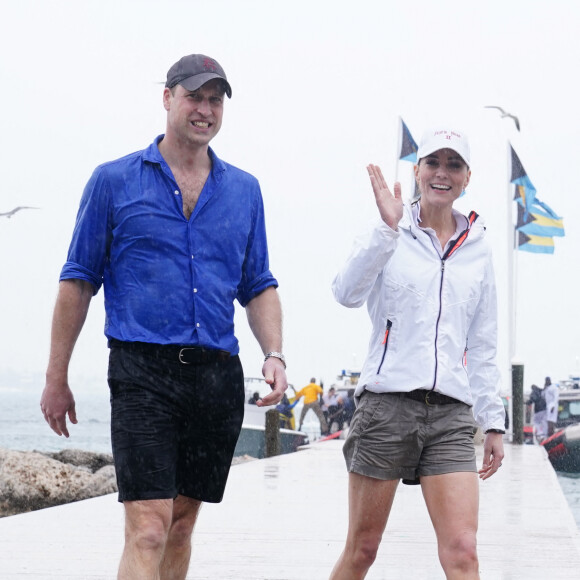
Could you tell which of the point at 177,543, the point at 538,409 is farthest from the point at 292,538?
the point at 538,409

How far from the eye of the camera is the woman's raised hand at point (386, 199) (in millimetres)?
4359

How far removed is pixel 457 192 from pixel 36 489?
31.5 feet

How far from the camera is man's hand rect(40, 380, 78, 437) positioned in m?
4.03

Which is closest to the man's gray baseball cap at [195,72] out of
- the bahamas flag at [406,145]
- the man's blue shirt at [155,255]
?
the man's blue shirt at [155,255]

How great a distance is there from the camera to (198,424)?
13.6 feet

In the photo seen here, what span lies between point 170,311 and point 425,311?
1037mm

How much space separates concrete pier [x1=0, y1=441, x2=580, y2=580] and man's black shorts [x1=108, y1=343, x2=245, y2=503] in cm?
215

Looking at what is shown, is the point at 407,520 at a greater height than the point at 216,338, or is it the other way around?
the point at 216,338

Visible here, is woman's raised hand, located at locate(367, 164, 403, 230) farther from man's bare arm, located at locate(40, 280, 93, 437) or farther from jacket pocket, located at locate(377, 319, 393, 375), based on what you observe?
man's bare arm, located at locate(40, 280, 93, 437)

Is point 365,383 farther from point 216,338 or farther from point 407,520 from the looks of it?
point 407,520

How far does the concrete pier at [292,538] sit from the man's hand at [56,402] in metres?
2.15

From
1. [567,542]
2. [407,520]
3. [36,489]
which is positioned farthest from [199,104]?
[36,489]

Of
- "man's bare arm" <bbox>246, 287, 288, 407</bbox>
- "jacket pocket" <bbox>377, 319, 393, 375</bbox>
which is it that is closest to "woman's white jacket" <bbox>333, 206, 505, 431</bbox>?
"jacket pocket" <bbox>377, 319, 393, 375</bbox>

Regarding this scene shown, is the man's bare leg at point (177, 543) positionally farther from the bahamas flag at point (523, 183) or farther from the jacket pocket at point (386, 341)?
the bahamas flag at point (523, 183)
